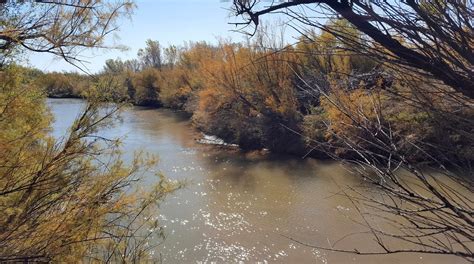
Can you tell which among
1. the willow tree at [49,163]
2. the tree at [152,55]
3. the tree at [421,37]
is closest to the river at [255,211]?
the willow tree at [49,163]

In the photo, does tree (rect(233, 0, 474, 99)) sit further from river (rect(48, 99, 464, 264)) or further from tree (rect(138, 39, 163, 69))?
tree (rect(138, 39, 163, 69))

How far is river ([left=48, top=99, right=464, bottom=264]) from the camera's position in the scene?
8.02 meters

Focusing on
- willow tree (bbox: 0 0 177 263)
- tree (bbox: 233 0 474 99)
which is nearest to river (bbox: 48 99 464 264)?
willow tree (bbox: 0 0 177 263)

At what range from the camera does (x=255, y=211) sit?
1036cm

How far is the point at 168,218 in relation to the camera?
9.82 m

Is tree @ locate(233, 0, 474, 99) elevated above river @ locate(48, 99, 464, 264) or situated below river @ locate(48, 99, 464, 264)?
above

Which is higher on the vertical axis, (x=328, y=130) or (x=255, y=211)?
(x=328, y=130)

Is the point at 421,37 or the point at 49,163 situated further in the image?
the point at 49,163

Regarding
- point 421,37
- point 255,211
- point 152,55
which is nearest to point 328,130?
point 421,37

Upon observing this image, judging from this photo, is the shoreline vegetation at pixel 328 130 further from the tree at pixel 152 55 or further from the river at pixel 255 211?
the tree at pixel 152 55

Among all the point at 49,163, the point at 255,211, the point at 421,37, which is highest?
the point at 421,37

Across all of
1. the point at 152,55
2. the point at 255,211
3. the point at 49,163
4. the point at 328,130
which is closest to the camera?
the point at 328,130

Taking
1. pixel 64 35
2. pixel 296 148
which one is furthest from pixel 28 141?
pixel 296 148

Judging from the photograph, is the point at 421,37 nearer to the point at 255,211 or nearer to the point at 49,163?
the point at 49,163
